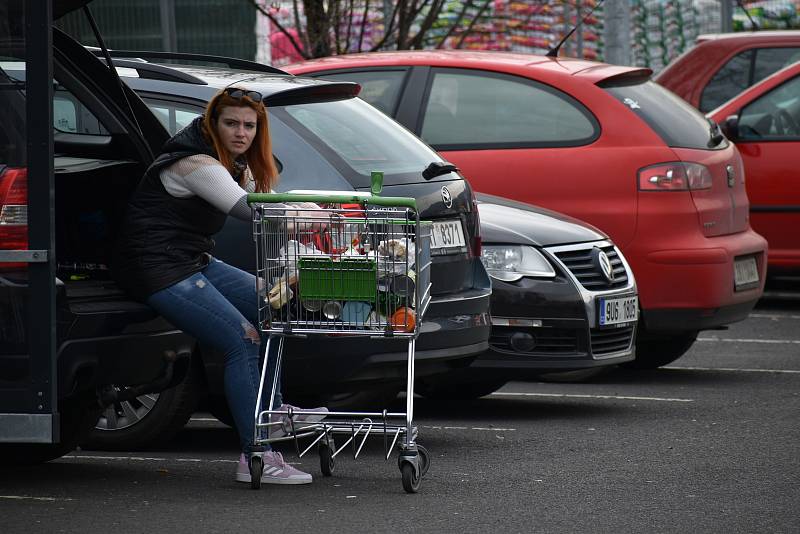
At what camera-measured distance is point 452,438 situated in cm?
753

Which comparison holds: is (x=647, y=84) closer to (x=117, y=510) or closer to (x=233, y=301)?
(x=233, y=301)

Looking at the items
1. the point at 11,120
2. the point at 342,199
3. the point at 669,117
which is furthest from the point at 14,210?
the point at 669,117

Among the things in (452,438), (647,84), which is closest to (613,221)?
(647,84)

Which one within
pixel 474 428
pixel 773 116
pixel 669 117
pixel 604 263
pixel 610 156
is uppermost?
pixel 773 116

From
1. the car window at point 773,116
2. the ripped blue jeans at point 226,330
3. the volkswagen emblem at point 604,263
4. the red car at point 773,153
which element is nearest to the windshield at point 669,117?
the volkswagen emblem at point 604,263

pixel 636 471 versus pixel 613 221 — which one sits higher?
pixel 613 221

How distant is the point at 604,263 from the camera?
27.1 feet

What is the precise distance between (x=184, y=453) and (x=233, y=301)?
1029 mm

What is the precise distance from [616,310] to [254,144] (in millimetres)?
2591

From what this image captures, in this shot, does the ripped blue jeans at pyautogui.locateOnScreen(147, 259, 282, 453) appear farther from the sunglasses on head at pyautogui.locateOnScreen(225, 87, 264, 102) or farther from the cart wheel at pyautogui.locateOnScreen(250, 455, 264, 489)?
the sunglasses on head at pyautogui.locateOnScreen(225, 87, 264, 102)

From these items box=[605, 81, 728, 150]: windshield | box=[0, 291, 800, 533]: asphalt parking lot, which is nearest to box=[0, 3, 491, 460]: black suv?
box=[0, 291, 800, 533]: asphalt parking lot

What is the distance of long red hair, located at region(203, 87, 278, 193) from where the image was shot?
6.15 meters

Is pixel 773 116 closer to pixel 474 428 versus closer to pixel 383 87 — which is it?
pixel 383 87

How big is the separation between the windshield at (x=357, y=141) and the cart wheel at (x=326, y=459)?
1124mm
